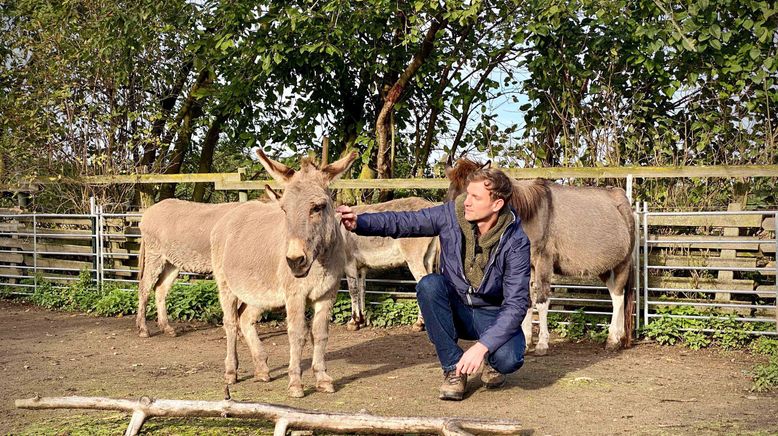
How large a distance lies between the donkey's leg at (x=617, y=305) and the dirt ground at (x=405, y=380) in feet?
0.70

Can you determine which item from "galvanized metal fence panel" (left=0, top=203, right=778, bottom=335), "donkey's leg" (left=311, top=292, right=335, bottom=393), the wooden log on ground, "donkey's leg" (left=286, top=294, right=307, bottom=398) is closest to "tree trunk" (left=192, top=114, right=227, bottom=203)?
"galvanized metal fence panel" (left=0, top=203, right=778, bottom=335)

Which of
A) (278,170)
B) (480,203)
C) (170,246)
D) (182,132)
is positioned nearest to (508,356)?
(480,203)

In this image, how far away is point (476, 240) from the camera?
19.4 ft

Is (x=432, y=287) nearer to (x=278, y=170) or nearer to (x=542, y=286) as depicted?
(x=278, y=170)

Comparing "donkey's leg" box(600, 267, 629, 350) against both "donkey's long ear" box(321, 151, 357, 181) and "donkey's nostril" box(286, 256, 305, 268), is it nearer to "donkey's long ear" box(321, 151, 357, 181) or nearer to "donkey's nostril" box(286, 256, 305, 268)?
"donkey's long ear" box(321, 151, 357, 181)

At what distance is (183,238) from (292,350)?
4327mm

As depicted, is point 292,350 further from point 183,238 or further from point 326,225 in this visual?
point 183,238

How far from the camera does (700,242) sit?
9203mm

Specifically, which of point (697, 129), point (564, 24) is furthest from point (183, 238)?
point (697, 129)

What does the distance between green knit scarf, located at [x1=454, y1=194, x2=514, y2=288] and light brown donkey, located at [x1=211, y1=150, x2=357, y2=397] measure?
38.6 inches

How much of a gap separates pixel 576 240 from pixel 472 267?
3.19m

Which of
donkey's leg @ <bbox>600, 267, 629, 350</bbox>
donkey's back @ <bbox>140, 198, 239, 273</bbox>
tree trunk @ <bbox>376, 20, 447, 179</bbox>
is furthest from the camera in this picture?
tree trunk @ <bbox>376, 20, 447, 179</bbox>

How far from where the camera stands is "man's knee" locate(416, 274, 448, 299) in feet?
19.4

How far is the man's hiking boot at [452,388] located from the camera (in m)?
5.96
